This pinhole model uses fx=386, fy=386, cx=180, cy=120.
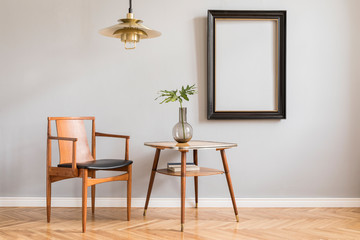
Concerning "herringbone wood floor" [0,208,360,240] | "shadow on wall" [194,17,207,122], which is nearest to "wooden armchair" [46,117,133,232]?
"herringbone wood floor" [0,208,360,240]

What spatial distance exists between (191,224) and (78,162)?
39.5 inches

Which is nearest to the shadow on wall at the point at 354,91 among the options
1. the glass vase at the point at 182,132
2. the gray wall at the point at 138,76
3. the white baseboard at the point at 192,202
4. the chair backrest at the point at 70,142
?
the gray wall at the point at 138,76

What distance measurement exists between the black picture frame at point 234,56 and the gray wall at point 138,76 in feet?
0.26

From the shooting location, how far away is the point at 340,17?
139 inches

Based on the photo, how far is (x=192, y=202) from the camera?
3.51 meters

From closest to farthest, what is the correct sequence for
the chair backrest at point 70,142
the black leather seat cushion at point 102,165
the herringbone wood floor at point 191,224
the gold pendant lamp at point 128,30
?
the gold pendant lamp at point 128,30 → the herringbone wood floor at point 191,224 → the black leather seat cushion at point 102,165 → the chair backrest at point 70,142

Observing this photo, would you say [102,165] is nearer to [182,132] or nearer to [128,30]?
[182,132]

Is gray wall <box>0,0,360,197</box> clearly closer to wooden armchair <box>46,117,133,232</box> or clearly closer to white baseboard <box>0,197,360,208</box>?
white baseboard <box>0,197,360,208</box>

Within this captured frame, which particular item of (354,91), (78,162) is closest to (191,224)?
(78,162)

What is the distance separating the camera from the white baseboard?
3.51 metres

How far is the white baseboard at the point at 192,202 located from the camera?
351cm

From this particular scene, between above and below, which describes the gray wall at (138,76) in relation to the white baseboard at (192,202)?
above

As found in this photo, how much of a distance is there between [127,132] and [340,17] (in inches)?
87.2

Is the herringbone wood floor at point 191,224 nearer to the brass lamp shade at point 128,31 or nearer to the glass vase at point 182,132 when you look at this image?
the glass vase at point 182,132
